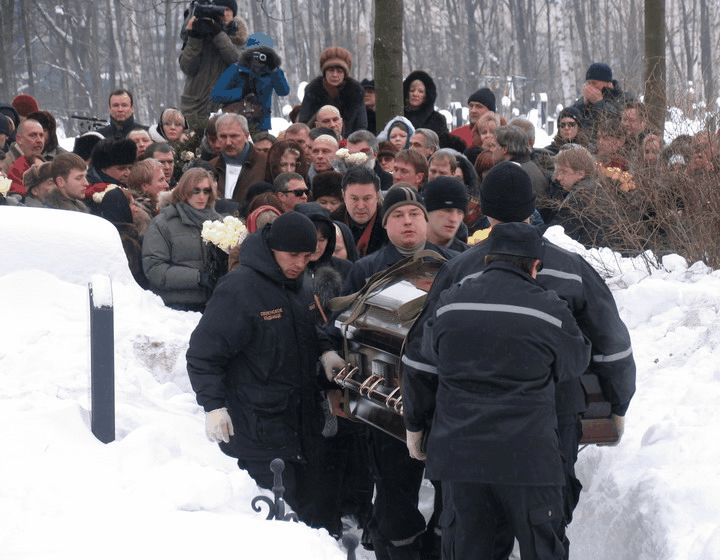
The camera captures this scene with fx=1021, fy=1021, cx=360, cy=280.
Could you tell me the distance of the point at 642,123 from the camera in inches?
308

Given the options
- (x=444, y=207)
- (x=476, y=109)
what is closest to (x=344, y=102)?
(x=476, y=109)

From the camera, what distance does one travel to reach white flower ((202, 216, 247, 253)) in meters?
6.30

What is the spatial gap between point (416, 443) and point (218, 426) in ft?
3.72

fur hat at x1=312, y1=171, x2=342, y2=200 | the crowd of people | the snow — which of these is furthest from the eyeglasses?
the snow

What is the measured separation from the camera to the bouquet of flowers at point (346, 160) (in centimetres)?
764

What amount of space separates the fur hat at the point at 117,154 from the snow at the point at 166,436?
5.68ft

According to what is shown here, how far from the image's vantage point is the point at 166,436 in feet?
13.8

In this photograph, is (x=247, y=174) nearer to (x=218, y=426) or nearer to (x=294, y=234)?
(x=294, y=234)

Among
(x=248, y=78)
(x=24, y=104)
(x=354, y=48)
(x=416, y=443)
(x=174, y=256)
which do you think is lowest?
(x=416, y=443)

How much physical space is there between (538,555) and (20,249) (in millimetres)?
3547

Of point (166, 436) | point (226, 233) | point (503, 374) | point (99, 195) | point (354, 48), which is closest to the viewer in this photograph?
point (503, 374)

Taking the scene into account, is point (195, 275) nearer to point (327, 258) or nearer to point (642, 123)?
point (327, 258)

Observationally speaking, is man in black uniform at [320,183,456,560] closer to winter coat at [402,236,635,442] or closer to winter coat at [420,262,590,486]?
winter coat at [402,236,635,442]

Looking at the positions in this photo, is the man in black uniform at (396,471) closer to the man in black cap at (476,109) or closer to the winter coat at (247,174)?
the winter coat at (247,174)
